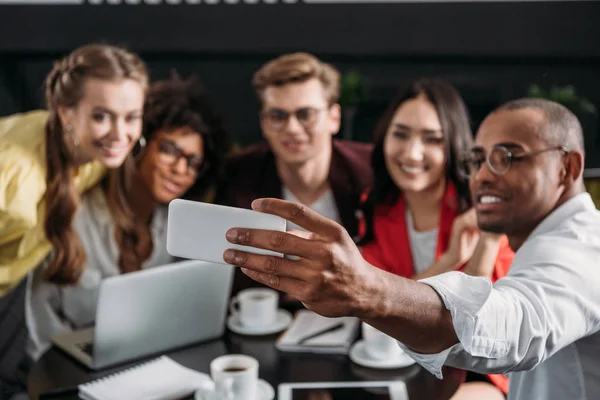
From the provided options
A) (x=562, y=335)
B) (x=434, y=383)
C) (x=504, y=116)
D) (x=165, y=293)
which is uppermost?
(x=504, y=116)

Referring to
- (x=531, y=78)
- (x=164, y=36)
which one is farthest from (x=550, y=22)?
(x=164, y=36)

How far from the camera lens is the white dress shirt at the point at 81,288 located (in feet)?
6.81

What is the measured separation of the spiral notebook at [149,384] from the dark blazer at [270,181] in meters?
0.81

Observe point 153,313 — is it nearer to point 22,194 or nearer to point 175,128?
point 22,194

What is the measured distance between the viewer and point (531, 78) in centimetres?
312

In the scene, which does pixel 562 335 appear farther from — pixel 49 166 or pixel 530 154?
pixel 49 166

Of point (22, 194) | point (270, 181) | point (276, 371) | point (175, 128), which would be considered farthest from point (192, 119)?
point (276, 371)

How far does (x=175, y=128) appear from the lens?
2.16 m

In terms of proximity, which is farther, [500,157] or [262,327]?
[262,327]

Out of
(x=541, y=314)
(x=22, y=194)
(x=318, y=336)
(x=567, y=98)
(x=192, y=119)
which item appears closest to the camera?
(x=541, y=314)

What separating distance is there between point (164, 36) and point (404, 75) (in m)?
1.19

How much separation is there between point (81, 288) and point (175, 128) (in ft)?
1.96

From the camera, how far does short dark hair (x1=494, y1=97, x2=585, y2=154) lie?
4.34 ft

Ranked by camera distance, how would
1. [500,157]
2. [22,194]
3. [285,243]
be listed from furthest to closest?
[22,194] < [500,157] < [285,243]
